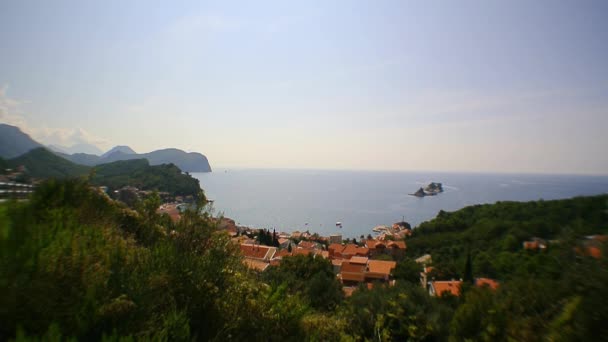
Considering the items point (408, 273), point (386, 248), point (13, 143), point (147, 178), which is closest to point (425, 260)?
point (386, 248)

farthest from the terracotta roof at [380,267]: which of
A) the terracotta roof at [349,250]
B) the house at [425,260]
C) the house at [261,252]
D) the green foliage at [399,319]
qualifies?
the green foliage at [399,319]

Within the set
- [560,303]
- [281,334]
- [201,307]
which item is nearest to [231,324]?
[201,307]

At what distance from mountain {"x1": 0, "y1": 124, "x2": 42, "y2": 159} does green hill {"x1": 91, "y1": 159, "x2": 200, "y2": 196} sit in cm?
932

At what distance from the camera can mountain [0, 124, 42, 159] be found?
2453 cm

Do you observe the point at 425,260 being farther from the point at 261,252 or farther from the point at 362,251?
the point at 261,252

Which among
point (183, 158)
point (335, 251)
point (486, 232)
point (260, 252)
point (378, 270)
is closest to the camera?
point (378, 270)

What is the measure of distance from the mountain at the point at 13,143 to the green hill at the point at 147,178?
30.6ft

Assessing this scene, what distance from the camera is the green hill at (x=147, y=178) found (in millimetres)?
41694

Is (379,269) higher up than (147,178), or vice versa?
(147,178)

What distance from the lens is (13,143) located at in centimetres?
2872

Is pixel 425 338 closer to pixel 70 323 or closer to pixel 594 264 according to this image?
pixel 594 264

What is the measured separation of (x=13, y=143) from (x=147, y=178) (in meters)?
18.6

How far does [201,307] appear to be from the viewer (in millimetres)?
2986

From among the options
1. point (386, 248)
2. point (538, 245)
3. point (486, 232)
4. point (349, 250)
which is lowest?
point (386, 248)
